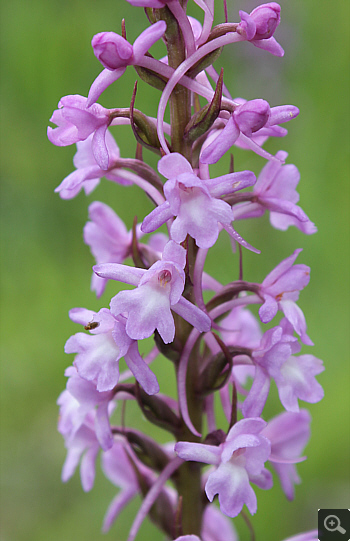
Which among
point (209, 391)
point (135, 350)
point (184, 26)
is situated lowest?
point (209, 391)

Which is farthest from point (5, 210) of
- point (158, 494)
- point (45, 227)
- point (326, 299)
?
point (158, 494)

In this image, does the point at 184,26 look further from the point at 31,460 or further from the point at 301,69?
the point at 301,69

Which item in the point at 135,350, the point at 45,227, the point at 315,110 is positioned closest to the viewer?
the point at 135,350

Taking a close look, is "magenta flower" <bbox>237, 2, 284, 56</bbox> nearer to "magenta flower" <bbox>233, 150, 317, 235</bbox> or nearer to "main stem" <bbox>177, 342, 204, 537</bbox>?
"magenta flower" <bbox>233, 150, 317, 235</bbox>

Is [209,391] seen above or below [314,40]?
below

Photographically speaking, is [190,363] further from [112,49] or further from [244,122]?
[112,49]

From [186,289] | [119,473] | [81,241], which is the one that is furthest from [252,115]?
[81,241]

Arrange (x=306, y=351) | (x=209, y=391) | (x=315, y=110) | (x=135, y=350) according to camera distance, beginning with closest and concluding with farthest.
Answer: (x=135, y=350) → (x=209, y=391) → (x=306, y=351) → (x=315, y=110)

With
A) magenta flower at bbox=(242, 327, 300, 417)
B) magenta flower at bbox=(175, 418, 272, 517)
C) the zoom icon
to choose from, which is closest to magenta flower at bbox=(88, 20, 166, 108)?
magenta flower at bbox=(242, 327, 300, 417)

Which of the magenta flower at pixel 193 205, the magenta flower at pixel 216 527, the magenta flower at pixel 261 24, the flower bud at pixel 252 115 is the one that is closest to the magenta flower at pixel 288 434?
the magenta flower at pixel 216 527
